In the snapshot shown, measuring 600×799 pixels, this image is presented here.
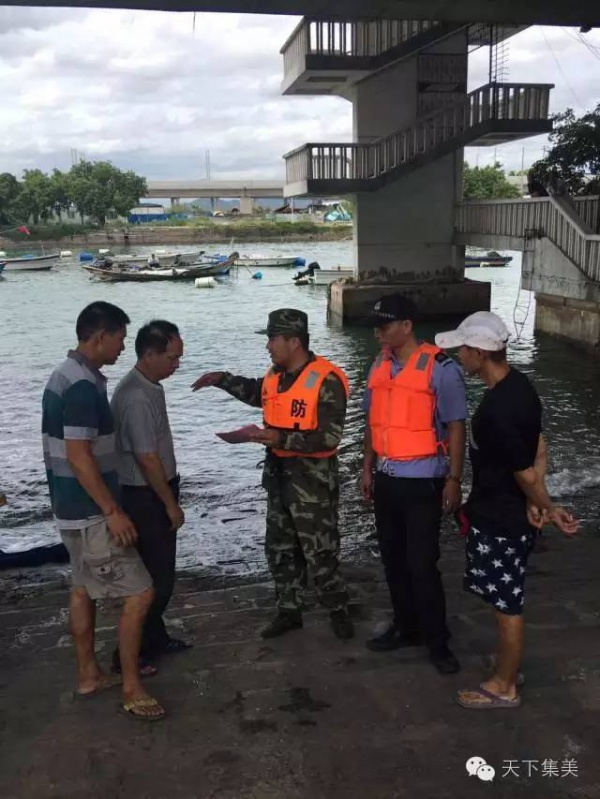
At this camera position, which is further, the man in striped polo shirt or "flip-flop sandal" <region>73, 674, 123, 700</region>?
"flip-flop sandal" <region>73, 674, 123, 700</region>

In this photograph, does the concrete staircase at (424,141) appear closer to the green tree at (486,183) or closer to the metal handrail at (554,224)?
the metal handrail at (554,224)

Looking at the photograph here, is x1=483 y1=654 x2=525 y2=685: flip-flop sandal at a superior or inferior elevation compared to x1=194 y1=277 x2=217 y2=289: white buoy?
inferior

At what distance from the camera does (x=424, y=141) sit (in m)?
21.0

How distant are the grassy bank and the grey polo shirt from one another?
7976 centimetres

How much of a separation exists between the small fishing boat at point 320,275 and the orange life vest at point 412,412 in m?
32.6

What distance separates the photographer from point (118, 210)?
8662 cm

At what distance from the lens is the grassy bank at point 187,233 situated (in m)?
79.6

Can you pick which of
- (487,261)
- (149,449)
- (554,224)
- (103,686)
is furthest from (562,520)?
(487,261)

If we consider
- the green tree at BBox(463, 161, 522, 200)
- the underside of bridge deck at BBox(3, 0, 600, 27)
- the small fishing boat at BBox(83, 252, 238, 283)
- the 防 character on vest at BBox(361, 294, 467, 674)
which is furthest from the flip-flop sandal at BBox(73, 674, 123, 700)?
the green tree at BBox(463, 161, 522, 200)

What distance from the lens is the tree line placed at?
3250 inches

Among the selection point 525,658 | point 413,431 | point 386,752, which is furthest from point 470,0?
point 386,752

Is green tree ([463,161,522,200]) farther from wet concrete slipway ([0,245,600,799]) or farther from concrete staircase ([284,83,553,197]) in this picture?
wet concrete slipway ([0,245,600,799])

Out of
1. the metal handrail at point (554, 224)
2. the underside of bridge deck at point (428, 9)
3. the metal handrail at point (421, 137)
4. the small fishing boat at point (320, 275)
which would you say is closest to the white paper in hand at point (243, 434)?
the underside of bridge deck at point (428, 9)

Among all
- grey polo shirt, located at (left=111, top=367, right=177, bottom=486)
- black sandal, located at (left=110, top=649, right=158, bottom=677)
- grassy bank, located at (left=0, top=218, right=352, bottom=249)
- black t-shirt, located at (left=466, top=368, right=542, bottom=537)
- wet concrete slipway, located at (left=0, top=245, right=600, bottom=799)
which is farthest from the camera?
grassy bank, located at (left=0, top=218, right=352, bottom=249)
